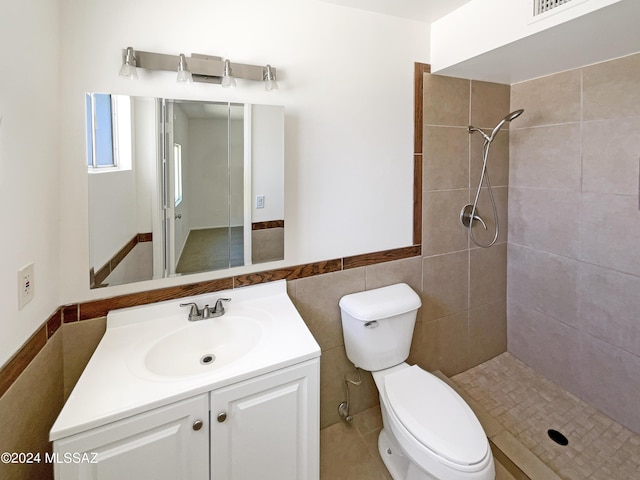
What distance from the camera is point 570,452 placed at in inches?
63.5

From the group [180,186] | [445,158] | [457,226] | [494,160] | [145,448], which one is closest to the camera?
[145,448]

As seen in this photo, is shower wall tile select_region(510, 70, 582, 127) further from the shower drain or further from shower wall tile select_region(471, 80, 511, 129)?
the shower drain

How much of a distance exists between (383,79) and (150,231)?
56.2 inches

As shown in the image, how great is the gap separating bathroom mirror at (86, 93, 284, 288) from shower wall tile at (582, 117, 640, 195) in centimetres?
180

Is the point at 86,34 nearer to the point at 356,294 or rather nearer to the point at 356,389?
the point at 356,294

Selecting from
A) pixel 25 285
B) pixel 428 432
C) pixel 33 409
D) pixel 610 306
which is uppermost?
pixel 25 285

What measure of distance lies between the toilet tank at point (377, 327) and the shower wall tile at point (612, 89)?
1502 millimetres

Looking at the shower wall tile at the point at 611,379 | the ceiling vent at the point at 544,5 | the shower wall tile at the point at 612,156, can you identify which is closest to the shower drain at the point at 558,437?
the shower wall tile at the point at 611,379

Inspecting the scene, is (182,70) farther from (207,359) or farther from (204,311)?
(207,359)

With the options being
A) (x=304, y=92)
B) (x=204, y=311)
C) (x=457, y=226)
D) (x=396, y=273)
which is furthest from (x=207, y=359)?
(x=457, y=226)

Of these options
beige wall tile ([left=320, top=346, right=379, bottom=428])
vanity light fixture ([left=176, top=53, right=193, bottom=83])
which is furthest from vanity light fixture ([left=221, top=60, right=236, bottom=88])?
beige wall tile ([left=320, top=346, right=379, bottom=428])

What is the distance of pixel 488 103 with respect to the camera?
2.06 metres

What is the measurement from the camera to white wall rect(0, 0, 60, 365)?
833 millimetres

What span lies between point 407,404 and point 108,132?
1702 millimetres
